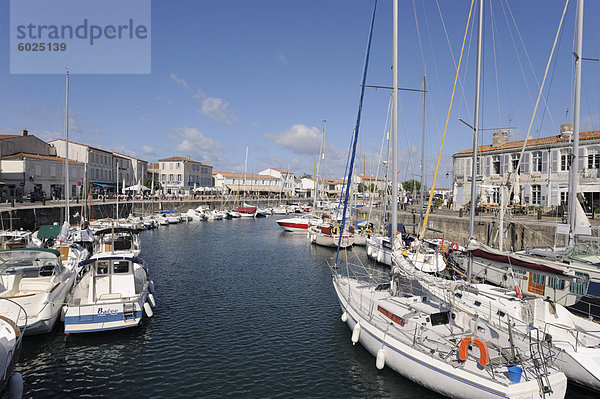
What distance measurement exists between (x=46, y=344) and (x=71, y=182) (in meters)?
59.0

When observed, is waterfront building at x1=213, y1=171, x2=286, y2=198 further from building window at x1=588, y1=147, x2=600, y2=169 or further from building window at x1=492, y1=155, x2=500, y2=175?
building window at x1=588, y1=147, x2=600, y2=169

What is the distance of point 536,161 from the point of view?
134ft

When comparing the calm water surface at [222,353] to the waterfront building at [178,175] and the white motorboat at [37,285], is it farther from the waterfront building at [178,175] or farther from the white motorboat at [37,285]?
the waterfront building at [178,175]

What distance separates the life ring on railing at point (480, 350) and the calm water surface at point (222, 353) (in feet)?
6.11

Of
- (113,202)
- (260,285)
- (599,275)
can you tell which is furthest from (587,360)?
(113,202)

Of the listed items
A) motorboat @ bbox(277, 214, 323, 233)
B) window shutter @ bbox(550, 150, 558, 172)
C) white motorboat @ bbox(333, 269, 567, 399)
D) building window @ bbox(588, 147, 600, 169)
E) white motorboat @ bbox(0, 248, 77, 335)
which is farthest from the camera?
motorboat @ bbox(277, 214, 323, 233)

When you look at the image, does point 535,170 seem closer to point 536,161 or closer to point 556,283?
point 536,161

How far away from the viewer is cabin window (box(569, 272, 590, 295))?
49.3 feet

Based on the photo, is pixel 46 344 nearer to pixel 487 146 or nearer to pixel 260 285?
pixel 260 285

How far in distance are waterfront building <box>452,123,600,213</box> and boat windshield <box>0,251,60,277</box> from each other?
34.0 metres

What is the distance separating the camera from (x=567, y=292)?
1638 centimetres

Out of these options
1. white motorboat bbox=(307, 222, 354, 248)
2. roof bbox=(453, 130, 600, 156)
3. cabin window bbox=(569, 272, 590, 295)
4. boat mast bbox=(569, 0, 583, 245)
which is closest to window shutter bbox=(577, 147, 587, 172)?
roof bbox=(453, 130, 600, 156)

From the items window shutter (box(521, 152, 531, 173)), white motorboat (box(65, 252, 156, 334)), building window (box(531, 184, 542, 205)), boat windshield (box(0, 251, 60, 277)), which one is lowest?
white motorboat (box(65, 252, 156, 334))

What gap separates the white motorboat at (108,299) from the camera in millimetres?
15047
